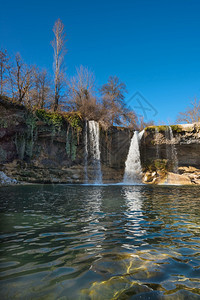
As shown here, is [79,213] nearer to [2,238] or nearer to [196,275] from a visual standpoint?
[2,238]

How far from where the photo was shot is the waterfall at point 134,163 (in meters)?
22.0

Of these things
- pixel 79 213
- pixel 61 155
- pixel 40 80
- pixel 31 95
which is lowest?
pixel 79 213

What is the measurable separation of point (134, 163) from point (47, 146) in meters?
10.2

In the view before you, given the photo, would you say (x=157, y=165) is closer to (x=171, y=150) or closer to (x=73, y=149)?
(x=171, y=150)

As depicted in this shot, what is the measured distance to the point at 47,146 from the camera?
758 inches

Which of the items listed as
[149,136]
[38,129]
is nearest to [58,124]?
[38,129]

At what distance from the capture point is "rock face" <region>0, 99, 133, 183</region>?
55.8ft

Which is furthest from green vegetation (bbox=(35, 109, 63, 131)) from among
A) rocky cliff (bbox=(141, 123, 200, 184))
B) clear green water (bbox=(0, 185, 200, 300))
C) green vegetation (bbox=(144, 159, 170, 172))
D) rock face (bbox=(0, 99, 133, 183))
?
clear green water (bbox=(0, 185, 200, 300))

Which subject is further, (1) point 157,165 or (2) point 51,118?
(1) point 157,165

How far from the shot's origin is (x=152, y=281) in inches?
74.4

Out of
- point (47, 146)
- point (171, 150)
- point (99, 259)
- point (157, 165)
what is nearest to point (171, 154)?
point (171, 150)

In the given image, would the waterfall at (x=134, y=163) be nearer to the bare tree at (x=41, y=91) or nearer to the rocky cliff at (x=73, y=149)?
the rocky cliff at (x=73, y=149)

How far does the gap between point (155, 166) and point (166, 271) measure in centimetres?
2137

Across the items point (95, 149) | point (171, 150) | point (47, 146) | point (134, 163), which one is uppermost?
point (47, 146)
